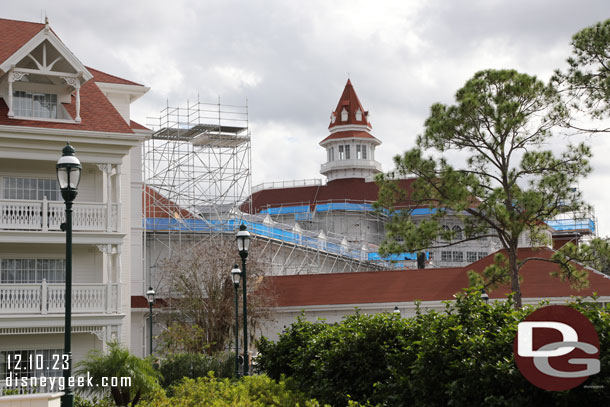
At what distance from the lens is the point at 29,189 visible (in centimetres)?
2375

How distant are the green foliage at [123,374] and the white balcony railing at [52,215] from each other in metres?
6.78

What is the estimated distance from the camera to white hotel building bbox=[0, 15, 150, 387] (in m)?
22.4

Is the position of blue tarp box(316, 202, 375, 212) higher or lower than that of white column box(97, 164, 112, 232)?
higher

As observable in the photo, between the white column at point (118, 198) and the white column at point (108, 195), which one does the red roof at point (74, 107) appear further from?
the white column at point (118, 198)

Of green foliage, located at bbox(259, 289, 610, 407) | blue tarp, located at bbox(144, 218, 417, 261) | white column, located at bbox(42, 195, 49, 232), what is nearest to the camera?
green foliage, located at bbox(259, 289, 610, 407)

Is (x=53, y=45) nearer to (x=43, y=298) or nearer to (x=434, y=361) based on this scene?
(x=43, y=298)

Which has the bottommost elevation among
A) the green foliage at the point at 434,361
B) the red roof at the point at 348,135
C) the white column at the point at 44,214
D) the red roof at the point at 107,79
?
the green foliage at the point at 434,361

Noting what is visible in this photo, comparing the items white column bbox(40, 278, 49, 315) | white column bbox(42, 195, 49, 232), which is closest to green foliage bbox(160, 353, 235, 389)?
white column bbox(40, 278, 49, 315)

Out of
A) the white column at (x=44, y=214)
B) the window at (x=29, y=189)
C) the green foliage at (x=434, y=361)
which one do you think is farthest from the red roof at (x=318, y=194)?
the green foliage at (x=434, y=361)

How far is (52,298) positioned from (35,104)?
20.6 feet

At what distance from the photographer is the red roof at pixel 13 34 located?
2492 cm

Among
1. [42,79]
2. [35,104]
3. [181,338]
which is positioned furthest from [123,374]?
[181,338]

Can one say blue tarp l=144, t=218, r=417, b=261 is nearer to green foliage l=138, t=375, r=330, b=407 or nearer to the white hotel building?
the white hotel building

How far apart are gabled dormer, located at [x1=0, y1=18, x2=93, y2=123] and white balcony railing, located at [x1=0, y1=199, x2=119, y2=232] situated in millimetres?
2808
